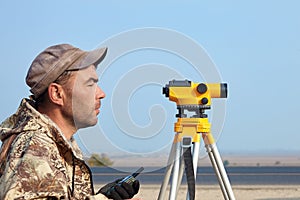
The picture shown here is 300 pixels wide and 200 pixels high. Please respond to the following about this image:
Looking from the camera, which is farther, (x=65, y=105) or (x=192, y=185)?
(x=192, y=185)

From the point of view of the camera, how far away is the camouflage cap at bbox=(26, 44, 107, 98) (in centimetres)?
280

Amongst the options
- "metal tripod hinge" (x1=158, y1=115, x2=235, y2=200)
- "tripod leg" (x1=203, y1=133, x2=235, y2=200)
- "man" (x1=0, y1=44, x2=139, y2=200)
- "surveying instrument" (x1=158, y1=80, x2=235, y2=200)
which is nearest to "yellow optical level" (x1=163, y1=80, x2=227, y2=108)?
"surveying instrument" (x1=158, y1=80, x2=235, y2=200)

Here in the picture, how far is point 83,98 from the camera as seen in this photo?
2824 mm

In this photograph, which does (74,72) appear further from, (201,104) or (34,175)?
(201,104)

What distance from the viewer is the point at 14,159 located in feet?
8.29

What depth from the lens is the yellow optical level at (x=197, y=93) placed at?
462cm

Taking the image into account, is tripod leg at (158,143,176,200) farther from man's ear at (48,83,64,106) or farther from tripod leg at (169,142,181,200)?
man's ear at (48,83,64,106)

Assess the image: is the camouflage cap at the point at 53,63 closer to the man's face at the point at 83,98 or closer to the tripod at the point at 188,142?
the man's face at the point at 83,98

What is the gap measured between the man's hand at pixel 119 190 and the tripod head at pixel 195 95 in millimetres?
1807

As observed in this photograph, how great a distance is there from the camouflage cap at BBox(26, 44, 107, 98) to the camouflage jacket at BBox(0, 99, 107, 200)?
95mm

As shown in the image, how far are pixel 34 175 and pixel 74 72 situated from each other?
0.55 metres

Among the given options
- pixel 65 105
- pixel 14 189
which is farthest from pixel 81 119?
pixel 14 189

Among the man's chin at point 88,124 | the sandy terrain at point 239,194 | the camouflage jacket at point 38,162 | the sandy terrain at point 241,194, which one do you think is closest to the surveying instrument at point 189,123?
the man's chin at point 88,124

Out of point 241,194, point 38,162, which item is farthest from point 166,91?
point 241,194
